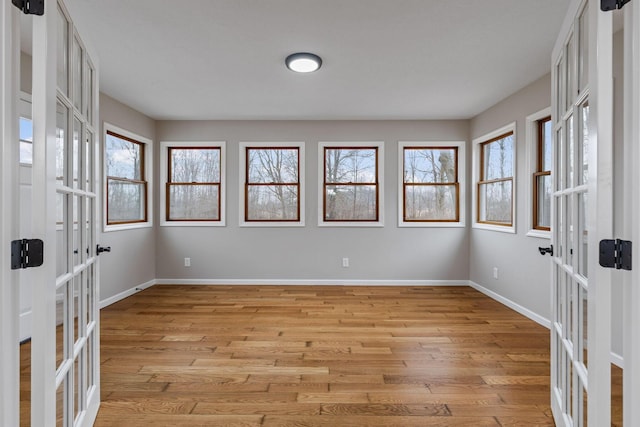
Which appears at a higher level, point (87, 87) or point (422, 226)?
point (87, 87)

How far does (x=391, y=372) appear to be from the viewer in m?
2.44

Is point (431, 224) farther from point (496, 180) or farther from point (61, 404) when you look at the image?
point (61, 404)

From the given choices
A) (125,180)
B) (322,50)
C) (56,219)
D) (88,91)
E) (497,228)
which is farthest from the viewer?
(125,180)

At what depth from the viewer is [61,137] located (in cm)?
137

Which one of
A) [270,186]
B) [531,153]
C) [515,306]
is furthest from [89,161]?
[515,306]

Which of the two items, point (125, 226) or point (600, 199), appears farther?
point (125, 226)

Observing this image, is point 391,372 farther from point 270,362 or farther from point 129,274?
point 129,274

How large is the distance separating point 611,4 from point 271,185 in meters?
4.45

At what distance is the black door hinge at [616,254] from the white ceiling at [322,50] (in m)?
1.87

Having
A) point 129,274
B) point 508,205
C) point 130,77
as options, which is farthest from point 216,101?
point 508,205

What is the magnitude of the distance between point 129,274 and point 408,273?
3768 millimetres

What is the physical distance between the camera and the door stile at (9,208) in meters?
0.99

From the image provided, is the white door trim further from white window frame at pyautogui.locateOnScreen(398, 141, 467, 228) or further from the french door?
white window frame at pyautogui.locateOnScreen(398, 141, 467, 228)

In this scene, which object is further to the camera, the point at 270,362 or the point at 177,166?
the point at 177,166
